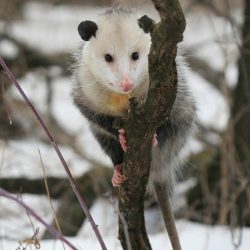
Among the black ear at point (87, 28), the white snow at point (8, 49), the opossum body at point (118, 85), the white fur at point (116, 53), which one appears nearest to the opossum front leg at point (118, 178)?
the opossum body at point (118, 85)

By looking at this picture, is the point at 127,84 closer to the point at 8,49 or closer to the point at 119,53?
the point at 119,53

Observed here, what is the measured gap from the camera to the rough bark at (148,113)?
5.19ft

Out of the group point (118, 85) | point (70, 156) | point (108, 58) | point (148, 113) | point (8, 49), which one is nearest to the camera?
point (148, 113)

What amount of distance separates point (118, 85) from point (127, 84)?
5 centimetres

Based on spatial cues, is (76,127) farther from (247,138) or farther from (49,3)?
(49,3)

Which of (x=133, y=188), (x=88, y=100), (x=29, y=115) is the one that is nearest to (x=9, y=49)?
(x=29, y=115)

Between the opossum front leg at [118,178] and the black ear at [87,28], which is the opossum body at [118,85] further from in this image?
the opossum front leg at [118,178]

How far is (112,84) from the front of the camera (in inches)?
79.5

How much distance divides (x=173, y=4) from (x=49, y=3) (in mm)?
7511

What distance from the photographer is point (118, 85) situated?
6.39ft

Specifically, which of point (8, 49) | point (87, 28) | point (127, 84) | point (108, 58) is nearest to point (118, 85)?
point (127, 84)

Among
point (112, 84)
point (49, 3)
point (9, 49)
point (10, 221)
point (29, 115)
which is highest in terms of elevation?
point (49, 3)

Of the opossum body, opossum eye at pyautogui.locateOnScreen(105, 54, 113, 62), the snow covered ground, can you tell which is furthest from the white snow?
opossum eye at pyautogui.locateOnScreen(105, 54, 113, 62)

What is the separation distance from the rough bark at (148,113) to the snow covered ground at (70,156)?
41cm
